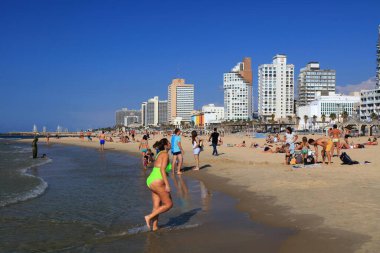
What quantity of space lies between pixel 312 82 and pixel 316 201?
166m

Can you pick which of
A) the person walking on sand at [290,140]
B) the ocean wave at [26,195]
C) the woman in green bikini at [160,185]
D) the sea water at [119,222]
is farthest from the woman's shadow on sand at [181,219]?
the person walking on sand at [290,140]

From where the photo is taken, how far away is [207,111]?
184750 mm

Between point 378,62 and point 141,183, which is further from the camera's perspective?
point 378,62

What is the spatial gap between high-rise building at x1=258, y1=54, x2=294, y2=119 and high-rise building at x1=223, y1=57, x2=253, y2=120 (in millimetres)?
15190

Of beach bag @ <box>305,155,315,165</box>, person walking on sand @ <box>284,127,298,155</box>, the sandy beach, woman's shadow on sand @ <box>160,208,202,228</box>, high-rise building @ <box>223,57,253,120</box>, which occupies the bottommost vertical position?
woman's shadow on sand @ <box>160,208,202,228</box>

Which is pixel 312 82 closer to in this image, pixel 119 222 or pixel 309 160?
pixel 309 160

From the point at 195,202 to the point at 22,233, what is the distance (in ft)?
12.2

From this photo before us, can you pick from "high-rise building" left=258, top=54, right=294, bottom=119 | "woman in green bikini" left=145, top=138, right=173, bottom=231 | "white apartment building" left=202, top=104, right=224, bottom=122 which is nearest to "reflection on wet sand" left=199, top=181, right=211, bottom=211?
"woman in green bikini" left=145, top=138, right=173, bottom=231

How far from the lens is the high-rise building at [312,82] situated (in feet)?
542

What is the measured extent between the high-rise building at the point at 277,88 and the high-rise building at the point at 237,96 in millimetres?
15190

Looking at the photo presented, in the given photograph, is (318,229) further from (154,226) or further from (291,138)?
(291,138)

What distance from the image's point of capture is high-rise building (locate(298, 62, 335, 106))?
165125 millimetres

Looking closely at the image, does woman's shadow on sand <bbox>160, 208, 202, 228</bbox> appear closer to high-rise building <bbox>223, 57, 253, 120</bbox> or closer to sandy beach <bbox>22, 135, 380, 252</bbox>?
sandy beach <bbox>22, 135, 380, 252</bbox>

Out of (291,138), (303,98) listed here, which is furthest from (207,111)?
(291,138)
